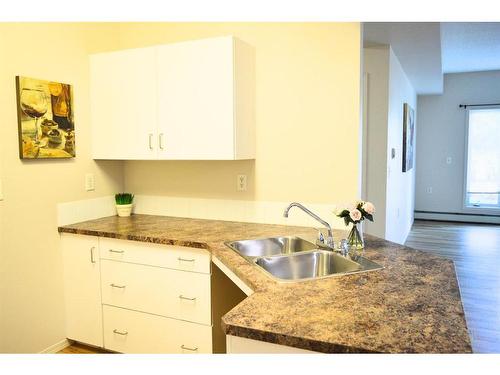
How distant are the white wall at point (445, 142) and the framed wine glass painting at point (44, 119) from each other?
662 cm

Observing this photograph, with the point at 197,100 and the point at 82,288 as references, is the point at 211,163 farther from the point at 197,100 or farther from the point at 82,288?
the point at 82,288

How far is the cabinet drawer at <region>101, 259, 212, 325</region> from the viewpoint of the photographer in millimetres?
2289

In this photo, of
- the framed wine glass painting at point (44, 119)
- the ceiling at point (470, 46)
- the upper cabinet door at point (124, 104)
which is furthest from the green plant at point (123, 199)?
the ceiling at point (470, 46)

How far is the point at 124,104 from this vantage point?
2.78 metres

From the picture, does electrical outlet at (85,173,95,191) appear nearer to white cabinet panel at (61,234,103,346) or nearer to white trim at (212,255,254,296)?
white cabinet panel at (61,234,103,346)

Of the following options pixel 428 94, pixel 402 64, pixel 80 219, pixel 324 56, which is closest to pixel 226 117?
pixel 324 56

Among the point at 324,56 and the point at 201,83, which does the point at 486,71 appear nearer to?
the point at 324,56

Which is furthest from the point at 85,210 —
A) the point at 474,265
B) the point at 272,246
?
the point at 474,265

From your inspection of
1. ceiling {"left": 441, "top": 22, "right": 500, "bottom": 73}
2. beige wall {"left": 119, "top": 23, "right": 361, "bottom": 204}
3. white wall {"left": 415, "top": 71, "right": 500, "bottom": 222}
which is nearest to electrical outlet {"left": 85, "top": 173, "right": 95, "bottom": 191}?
beige wall {"left": 119, "top": 23, "right": 361, "bottom": 204}

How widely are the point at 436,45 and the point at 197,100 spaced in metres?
2.60

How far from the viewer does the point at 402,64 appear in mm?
4766

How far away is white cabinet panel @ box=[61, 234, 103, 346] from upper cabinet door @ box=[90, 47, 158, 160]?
25.1 inches

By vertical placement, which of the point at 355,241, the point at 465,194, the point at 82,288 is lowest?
the point at 82,288

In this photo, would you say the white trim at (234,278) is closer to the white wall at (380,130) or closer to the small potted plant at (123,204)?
the small potted plant at (123,204)
